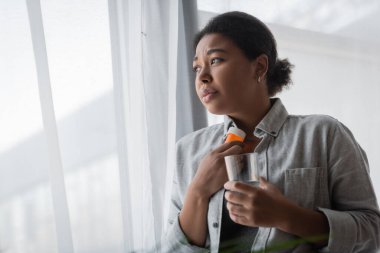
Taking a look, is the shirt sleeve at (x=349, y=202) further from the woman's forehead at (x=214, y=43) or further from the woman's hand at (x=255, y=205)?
the woman's forehead at (x=214, y=43)

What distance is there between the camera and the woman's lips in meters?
1.03

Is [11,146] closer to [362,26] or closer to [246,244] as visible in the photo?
[246,244]

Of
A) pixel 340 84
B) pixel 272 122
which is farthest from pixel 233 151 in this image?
pixel 340 84

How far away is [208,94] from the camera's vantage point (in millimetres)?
1032

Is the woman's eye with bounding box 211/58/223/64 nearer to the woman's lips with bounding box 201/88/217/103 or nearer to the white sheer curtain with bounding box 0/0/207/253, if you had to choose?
the woman's lips with bounding box 201/88/217/103

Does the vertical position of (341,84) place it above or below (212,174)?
above

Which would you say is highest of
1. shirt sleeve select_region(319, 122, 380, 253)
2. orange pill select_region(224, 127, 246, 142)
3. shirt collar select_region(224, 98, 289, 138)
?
shirt collar select_region(224, 98, 289, 138)

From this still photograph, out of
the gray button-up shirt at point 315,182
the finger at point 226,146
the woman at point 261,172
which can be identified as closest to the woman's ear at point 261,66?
the woman at point 261,172

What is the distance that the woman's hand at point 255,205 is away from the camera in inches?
31.1

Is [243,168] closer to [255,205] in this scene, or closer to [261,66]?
[255,205]

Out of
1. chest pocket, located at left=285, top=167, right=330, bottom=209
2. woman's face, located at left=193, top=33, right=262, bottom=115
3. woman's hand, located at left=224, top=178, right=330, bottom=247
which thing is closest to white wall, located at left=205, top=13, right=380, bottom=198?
woman's face, located at left=193, top=33, right=262, bottom=115

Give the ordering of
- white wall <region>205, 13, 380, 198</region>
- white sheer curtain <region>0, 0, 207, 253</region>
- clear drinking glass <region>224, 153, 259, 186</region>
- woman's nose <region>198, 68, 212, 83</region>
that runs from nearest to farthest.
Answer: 1. clear drinking glass <region>224, 153, 259, 186</region>
2. white sheer curtain <region>0, 0, 207, 253</region>
3. woman's nose <region>198, 68, 212, 83</region>
4. white wall <region>205, 13, 380, 198</region>

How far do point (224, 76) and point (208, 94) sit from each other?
6 centimetres

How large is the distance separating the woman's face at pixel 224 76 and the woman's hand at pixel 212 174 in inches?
4.7
